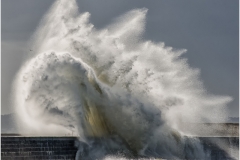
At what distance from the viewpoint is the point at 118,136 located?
4003 centimetres

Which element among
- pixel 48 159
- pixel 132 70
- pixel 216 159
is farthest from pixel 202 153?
pixel 48 159

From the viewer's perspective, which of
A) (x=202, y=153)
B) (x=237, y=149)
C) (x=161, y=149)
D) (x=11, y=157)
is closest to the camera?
(x=11, y=157)

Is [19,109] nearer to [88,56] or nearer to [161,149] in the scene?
[88,56]

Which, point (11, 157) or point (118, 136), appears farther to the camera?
point (118, 136)

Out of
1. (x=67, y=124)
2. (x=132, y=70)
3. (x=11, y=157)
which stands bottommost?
(x=11, y=157)

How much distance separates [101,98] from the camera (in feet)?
134

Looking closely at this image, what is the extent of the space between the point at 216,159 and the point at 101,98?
29.7 ft

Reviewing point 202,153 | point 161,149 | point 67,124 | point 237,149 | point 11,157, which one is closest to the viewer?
point 11,157

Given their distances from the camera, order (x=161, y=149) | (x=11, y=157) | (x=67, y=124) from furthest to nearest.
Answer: (x=161, y=149) < (x=67, y=124) < (x=11, y=157)

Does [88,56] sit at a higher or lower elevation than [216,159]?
higher

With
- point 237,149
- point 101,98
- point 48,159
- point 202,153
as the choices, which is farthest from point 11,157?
point 237,149

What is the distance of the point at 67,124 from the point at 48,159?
4065 mm

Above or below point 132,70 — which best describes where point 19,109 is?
below

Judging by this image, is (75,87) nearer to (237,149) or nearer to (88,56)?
(88,56)
